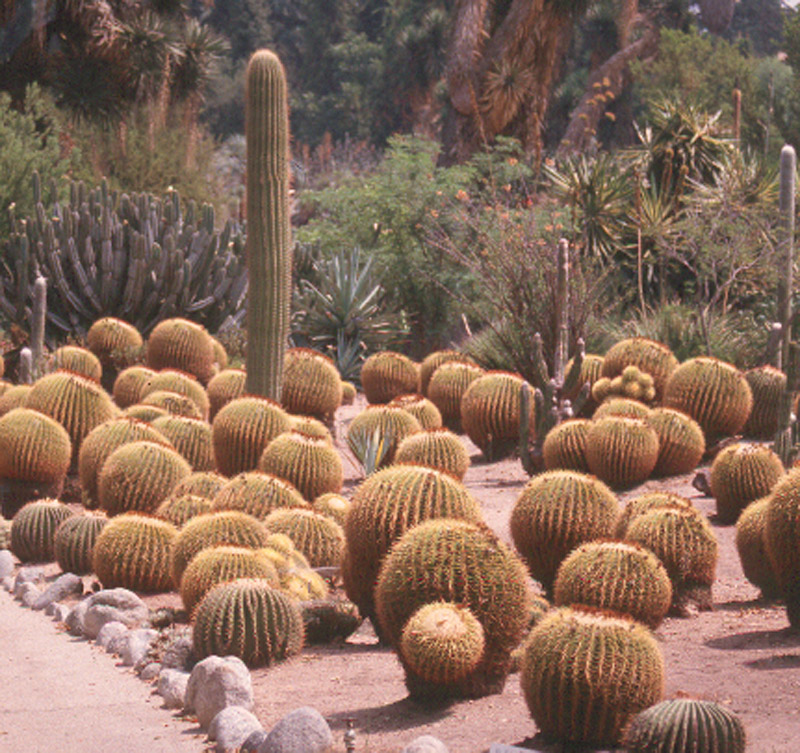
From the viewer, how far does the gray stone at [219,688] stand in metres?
5.54

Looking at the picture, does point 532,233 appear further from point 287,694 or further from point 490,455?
point 287,694

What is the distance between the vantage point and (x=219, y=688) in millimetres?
5547

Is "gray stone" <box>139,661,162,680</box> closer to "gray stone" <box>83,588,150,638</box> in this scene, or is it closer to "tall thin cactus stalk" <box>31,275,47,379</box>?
"gray stone" <box>83,588,150,638</box>

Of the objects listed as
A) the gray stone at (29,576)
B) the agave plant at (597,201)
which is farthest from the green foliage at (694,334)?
the gray stone at (29,576)

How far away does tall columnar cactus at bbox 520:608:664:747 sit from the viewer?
480 centimetres

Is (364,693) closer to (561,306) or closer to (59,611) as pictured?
(59,611)

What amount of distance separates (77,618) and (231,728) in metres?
2.63

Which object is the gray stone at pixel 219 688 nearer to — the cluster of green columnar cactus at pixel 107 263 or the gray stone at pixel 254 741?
the gray stone at pixel 254 741

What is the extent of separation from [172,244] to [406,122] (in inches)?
1417

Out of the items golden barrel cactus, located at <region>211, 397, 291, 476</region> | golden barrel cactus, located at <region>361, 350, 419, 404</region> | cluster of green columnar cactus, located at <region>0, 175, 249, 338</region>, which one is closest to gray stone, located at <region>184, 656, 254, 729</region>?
golden barrel cactus, located at <region>211, 397, 291, 476</region>

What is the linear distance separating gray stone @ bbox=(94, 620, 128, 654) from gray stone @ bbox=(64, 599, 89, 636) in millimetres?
311

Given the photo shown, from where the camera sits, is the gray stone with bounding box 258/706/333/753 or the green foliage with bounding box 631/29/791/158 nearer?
the gray stone with bounding box 258/706/333/753

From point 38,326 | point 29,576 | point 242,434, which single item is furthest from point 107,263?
point 29,576

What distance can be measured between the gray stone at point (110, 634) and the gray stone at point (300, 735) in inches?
93.3
